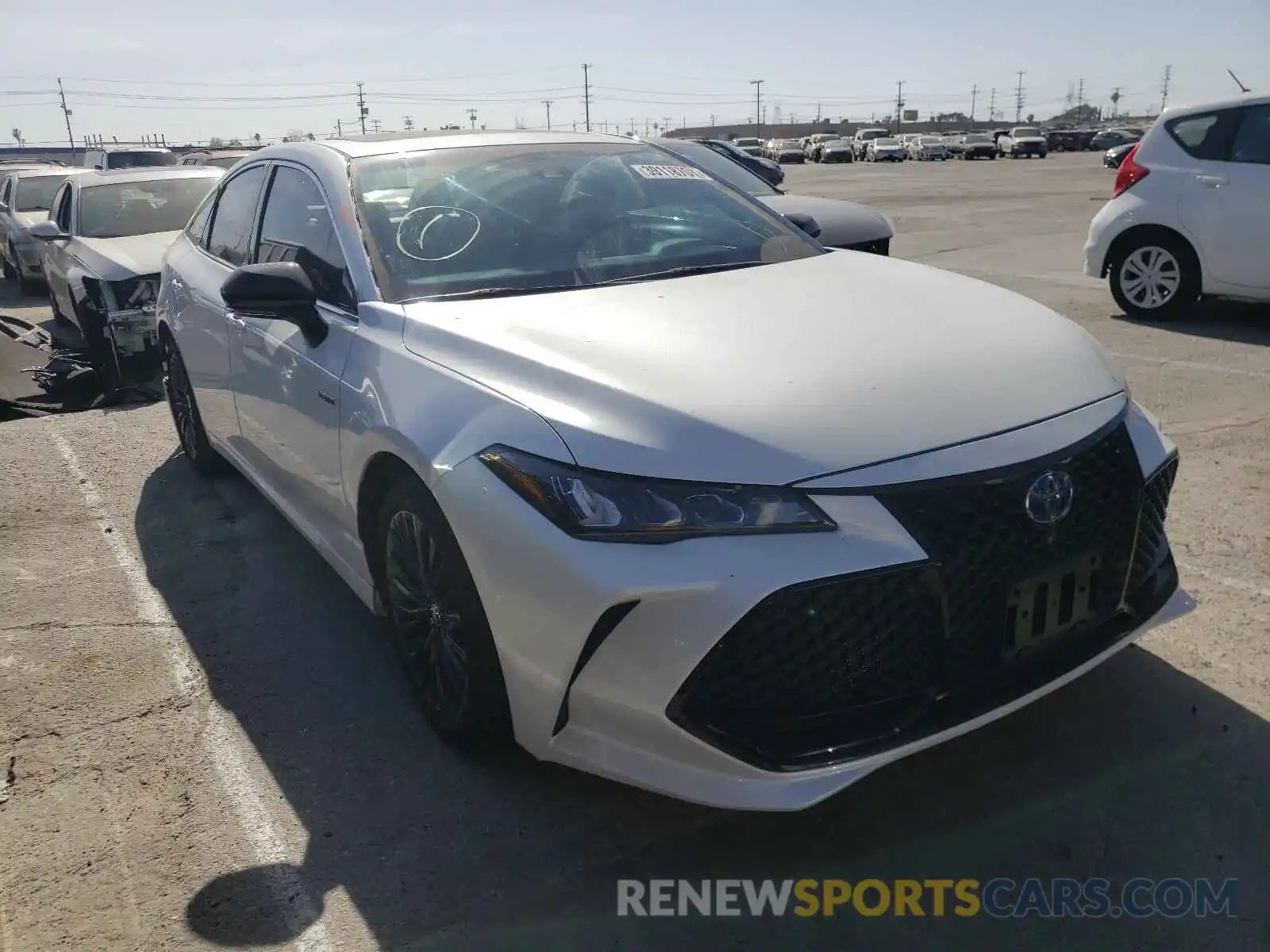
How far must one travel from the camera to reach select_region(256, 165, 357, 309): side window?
337 cm

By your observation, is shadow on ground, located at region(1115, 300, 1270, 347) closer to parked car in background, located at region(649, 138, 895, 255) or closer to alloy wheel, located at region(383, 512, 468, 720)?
parked car in background, located at region(649, 138, 895, 255)

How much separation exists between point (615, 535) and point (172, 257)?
4237mm

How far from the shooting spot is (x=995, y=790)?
268 cm

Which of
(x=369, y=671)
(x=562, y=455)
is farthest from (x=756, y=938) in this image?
(x=369, y=671)

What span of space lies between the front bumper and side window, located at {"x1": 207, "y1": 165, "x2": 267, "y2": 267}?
267 centimetres

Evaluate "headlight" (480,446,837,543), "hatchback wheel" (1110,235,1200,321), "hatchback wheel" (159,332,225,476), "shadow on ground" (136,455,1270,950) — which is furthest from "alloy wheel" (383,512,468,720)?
"hatchback wheel" (1110,235,1200,321)

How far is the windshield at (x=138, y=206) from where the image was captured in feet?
29.7

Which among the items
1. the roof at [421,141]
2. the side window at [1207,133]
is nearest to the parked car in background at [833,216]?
the side window at [1207,133]

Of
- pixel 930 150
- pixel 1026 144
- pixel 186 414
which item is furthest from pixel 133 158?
pixel 930 150

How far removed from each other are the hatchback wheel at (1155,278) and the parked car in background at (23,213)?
11.9m

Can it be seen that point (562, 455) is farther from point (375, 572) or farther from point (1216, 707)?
point (1216, 707)

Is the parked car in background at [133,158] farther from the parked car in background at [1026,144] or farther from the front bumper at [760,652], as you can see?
the parked car in background at [1026,144]

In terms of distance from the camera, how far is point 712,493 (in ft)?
7.16

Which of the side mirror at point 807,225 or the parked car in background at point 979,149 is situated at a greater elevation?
the parked car in background at point 979,149
